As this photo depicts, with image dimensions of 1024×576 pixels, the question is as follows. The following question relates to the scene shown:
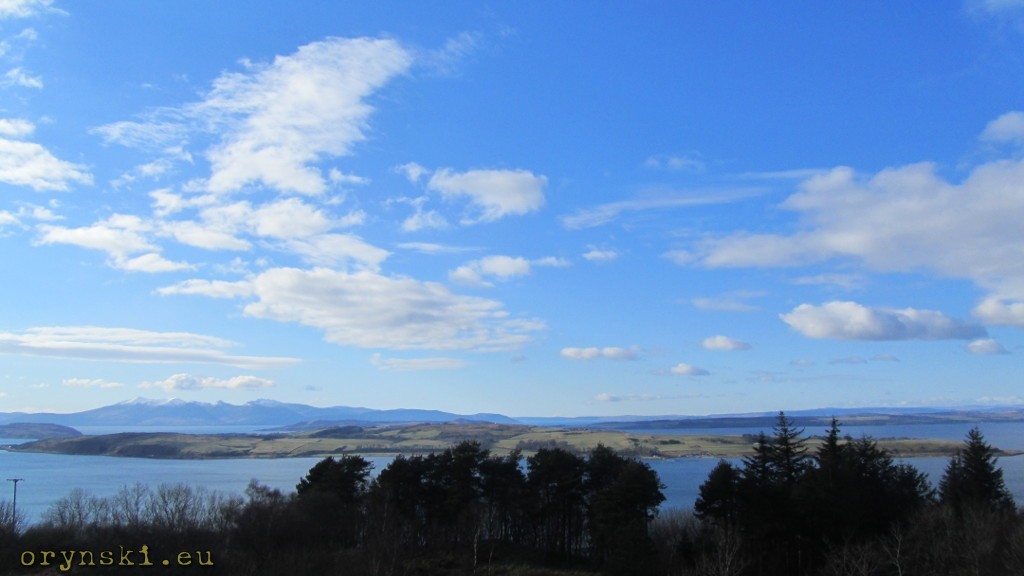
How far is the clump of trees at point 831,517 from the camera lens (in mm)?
31844

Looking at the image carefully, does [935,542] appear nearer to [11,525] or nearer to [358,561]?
[358,561]

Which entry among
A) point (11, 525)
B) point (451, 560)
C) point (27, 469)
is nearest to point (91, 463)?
point (27, 469)

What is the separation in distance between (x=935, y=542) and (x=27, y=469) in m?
144

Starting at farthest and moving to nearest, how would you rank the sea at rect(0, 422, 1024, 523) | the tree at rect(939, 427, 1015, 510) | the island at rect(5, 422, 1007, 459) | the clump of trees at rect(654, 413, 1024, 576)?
1. the island at rect(5, 422, 1007, 459)
2. the sea at rect(0, 422, 1024, 523)
3. the tree at rect(939, 427, 1015, 510)
4. the clump of trees at rect(654, 413, 1024, 576)

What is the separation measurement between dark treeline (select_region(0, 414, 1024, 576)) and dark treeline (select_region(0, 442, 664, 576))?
114mm

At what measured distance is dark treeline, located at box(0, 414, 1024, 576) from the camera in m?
33.4

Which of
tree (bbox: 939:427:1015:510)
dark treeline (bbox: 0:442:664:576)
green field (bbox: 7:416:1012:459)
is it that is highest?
tree (bbox: 939:427:1015:510)

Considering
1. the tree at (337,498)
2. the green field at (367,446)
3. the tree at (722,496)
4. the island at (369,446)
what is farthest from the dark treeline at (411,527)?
the island at (369,446)

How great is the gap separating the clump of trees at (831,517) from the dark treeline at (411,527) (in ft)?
12.0

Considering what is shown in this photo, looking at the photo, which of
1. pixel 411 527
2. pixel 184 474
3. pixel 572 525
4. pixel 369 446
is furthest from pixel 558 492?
pixel 369 446

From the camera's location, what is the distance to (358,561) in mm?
37344

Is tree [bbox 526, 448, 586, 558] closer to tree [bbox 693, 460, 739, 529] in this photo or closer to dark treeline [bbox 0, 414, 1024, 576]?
dark treeline [bbox 0, 414, 1024, 576]

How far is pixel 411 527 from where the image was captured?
46938 mm

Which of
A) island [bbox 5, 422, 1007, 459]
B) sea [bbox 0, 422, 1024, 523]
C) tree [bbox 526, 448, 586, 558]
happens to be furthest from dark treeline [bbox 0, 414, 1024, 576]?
island [bbox 5, 422, 1007, 459]
